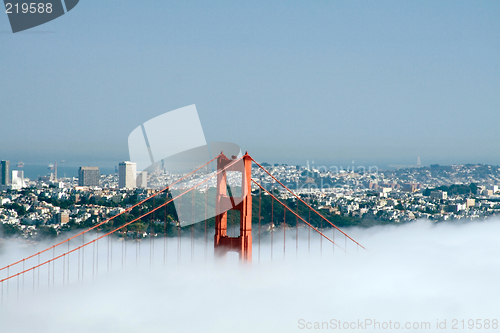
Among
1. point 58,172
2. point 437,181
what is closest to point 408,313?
point 437,181

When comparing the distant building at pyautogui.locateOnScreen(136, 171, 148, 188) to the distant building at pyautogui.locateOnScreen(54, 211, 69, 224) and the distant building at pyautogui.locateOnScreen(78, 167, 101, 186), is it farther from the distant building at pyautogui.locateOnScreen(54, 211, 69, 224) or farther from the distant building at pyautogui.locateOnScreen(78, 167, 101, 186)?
the distant building at pyautogui.locateOnScreen(54, 211, 69, 224)

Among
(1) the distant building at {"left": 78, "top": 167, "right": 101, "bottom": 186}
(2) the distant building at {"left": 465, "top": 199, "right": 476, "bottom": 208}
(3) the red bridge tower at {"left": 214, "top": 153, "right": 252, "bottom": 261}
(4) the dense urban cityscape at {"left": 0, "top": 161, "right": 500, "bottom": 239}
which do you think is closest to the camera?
(3) the red bridge tower at {"left": 214, "top": 153, "right": 252, "bottom": 261}

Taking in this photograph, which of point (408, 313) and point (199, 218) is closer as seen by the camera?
point (408, 313)

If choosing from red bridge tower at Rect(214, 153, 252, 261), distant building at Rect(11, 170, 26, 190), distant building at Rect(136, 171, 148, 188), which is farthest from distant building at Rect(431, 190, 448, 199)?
red bridge tower at Rect(214, 153, 252, 261)

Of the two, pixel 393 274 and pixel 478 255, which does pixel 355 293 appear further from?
pixel 478 255

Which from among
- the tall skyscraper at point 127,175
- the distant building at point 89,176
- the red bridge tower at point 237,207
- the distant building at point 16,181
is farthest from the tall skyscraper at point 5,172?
the red bridge tower at point 237,207

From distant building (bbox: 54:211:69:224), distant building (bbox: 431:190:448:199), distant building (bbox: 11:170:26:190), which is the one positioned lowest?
distant building (bbox: 54:211:69:224)

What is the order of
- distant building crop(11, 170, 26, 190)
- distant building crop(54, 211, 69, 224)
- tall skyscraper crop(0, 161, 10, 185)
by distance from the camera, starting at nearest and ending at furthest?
distant building crop(54, 211, 69, 224) → distant building crop(11, 170, 26, 190) → tall skyscraper crop(0, 161, 10, 185)
